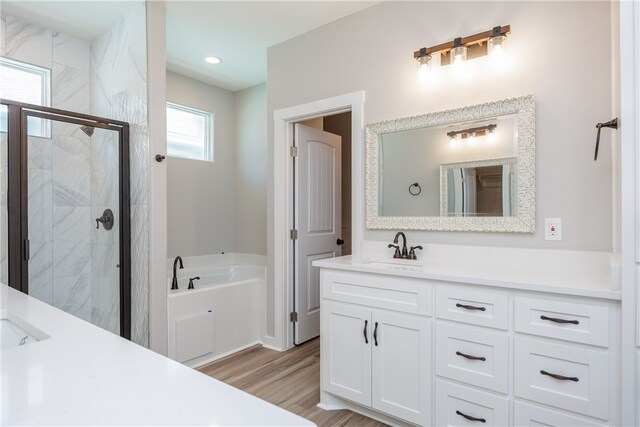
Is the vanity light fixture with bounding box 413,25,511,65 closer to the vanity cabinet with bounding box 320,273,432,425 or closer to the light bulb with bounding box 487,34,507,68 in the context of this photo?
the light bulb with bounding box 487,34,507,68

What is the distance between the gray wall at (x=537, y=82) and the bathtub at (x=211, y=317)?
1381mm

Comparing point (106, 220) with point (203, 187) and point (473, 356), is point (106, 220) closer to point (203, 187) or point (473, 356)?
point (203, 187)

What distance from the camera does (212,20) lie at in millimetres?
2924

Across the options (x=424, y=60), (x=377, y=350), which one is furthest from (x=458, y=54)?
(x=377, y=350)

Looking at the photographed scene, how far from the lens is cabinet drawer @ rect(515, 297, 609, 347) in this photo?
148 centimetres

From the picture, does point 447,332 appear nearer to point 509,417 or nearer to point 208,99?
point 509,417

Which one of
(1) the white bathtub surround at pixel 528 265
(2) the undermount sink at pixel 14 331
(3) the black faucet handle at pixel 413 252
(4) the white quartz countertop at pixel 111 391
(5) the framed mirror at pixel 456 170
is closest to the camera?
(4) the white quartz countertop at pixel 111 391

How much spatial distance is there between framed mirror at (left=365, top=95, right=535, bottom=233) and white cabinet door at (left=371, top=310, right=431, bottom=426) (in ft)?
2.34

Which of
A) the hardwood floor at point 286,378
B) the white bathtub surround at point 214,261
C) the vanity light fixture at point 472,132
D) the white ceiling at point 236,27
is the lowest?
the hardwood floor at point 286,378

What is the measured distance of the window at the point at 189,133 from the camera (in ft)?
13.0

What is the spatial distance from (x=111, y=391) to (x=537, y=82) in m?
2.36

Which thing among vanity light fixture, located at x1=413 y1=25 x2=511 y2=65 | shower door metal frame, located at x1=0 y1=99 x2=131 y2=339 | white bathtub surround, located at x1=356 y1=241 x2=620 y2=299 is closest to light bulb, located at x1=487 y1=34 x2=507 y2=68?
vanity light fixture, located at x1=413 y1=25 x2=511 y2=65

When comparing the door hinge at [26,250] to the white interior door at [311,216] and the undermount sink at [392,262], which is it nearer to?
the white interior door at [311,216]

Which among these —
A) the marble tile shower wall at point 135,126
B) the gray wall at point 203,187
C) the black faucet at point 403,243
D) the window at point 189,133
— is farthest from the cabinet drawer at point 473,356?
the window at point 189,133
